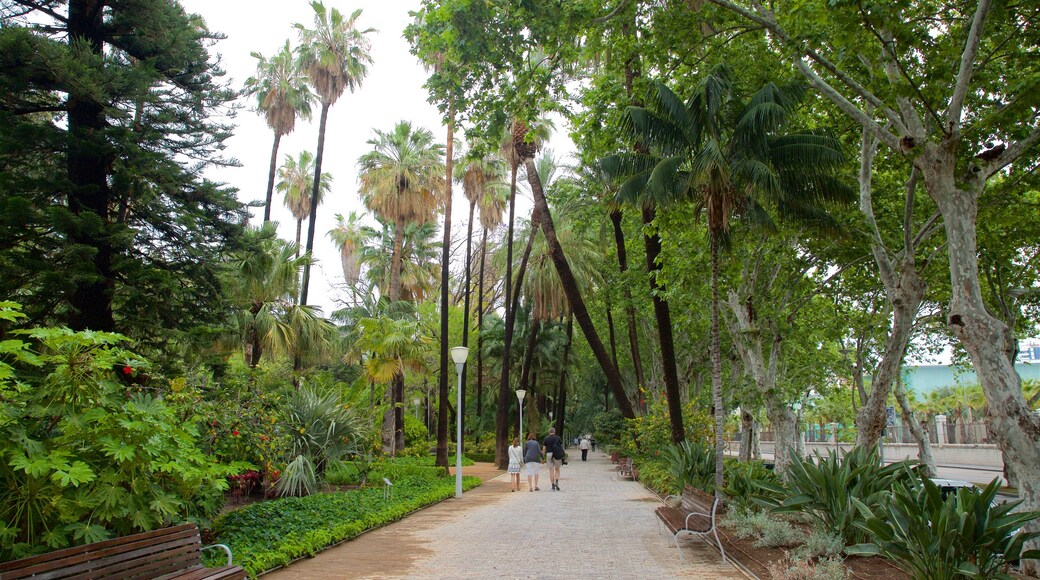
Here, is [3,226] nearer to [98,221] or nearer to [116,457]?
[98,221]

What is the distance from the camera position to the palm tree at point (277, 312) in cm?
2066

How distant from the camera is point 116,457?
576cm

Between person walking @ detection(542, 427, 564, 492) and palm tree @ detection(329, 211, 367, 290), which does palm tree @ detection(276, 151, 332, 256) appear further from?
person walking @ detection(542, 427, 564, 492)

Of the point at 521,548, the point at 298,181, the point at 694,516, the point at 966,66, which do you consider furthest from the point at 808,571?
the point at 298,181

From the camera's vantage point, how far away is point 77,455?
232 inches

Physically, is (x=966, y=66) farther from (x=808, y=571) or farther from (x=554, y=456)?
(x=554, y=456)

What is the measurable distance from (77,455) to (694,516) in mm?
7703

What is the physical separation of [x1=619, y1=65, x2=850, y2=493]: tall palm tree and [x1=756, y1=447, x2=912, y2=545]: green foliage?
3106 mm

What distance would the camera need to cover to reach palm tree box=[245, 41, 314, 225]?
30.0m

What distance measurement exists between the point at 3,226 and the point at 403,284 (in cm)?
2737

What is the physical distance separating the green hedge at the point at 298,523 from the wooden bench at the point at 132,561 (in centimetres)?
151

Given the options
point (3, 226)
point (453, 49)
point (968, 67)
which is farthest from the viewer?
point (453, 49)

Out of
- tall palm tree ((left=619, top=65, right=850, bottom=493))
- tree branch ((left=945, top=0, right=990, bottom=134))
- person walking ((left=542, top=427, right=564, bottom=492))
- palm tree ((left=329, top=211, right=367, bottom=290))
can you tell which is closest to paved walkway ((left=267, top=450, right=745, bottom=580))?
tall palm tree ((left=619, top=65, right=850, bottom=493))

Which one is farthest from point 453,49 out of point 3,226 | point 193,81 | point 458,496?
point 458,496
